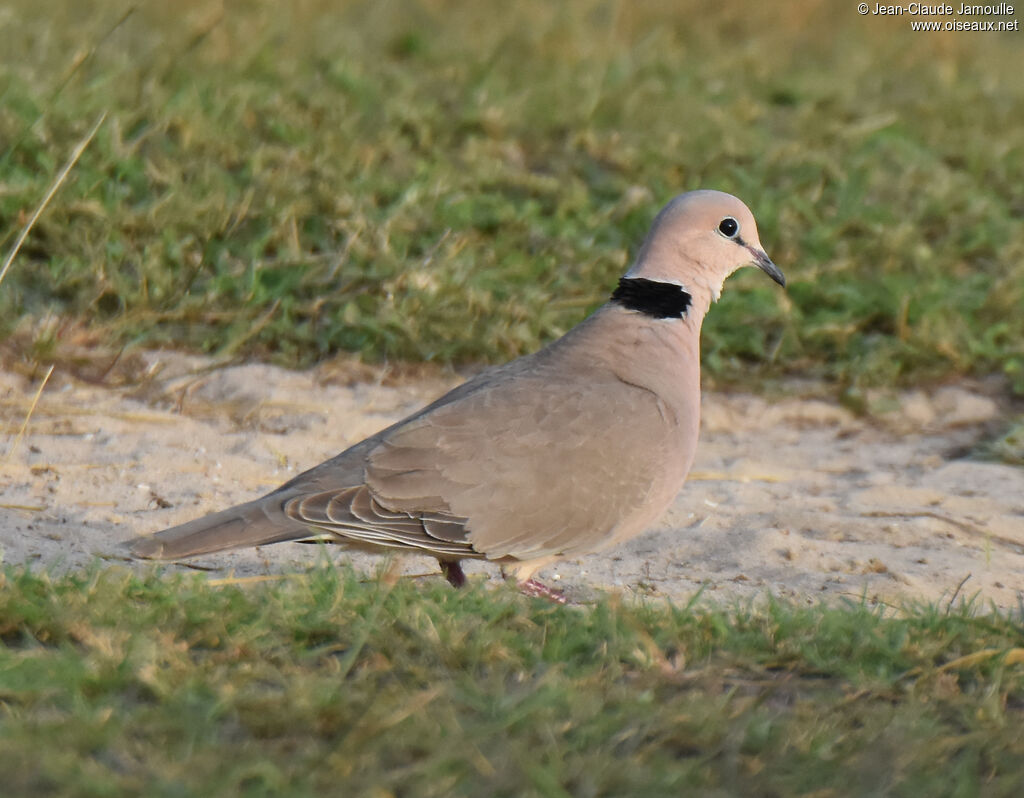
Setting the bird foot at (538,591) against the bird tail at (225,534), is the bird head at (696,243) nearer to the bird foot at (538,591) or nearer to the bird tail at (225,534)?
the bird foot at (538,591)

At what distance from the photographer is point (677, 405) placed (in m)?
4.04

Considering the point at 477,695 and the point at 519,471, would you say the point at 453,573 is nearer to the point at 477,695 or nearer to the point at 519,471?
the point at 519,471

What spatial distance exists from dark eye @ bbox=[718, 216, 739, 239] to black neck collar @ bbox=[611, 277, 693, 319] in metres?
0.25

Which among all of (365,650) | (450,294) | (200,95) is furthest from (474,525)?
(200,95)

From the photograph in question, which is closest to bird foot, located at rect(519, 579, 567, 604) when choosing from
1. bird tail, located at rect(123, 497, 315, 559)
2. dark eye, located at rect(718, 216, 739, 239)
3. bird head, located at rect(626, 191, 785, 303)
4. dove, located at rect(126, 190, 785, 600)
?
dove, located at rect(126, 190, 785, 600)

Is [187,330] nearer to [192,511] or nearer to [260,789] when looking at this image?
[192,511]

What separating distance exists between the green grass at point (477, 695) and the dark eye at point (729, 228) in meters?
1.37

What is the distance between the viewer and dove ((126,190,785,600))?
142 inches

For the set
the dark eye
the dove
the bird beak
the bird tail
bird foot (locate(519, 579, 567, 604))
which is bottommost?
bird foot (locate(519, 579, 567, 604))

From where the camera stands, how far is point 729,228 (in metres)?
4.45

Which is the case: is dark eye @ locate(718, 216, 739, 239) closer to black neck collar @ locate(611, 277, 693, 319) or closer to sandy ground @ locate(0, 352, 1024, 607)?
black neck collar @ locate(611, 277, 693, 319)

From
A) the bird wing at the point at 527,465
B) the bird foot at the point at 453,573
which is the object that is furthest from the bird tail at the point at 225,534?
the bird foot at the point at 453,573

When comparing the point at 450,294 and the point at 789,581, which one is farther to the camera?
the point at 450,294

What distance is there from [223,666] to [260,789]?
0.53 m
